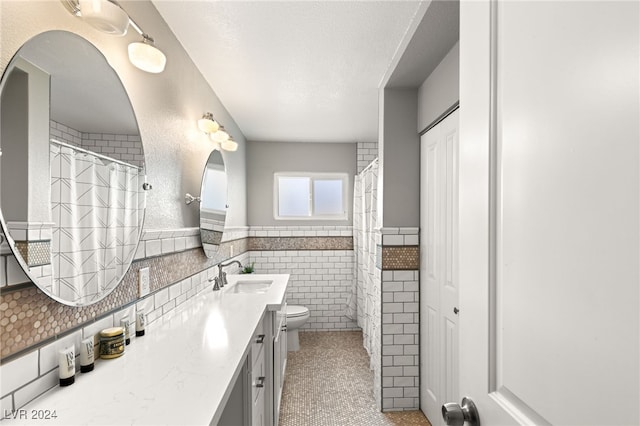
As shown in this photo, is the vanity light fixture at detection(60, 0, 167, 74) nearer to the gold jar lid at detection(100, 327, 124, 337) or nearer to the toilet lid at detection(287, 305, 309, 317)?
the gold jar lid at detection(100, 327, 124, 337)

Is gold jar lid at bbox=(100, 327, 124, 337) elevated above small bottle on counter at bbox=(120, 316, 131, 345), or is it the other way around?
gold jar lid at bbox=(100, 327, 124, 337)

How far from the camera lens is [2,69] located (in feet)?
2.61

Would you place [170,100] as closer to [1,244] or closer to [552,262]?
[1,244]

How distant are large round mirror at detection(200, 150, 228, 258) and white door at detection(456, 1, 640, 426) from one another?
1.90 meters

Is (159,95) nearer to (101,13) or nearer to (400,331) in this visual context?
(101,13)

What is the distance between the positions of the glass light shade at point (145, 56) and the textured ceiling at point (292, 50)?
0.42 metres

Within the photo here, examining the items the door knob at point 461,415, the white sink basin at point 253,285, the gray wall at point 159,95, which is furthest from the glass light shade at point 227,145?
the door knob at point 461,415

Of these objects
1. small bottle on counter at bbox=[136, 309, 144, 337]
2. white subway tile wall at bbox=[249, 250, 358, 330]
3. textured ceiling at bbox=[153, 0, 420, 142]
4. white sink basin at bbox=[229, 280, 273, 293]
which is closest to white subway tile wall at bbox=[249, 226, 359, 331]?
white subway tile wall at bbox=[249, 250, 358, 330]

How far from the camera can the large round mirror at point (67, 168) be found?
0.82 m

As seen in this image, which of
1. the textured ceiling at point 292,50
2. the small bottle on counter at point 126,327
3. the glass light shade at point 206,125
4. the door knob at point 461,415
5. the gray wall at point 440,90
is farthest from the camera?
the glass light shade at point 206,125

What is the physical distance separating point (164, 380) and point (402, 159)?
6.54ft

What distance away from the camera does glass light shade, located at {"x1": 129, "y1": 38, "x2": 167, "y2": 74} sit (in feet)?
4.19

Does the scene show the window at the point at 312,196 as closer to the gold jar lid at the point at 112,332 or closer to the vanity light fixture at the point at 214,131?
the vanity light fixture at the point at 214,131

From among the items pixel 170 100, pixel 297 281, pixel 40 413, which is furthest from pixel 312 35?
pixel 297 281
